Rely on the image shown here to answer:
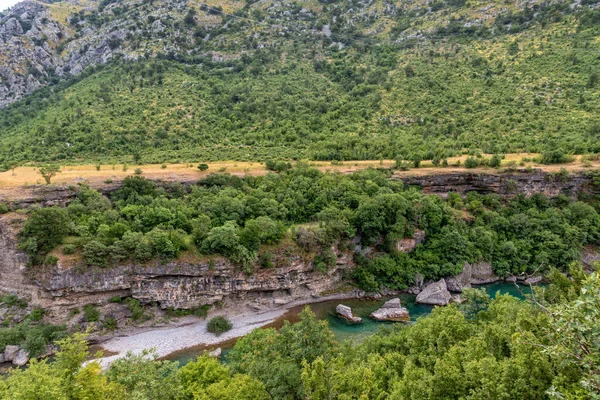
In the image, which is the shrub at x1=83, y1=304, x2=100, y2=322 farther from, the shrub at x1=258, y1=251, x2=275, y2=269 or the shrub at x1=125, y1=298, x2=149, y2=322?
the shrub at x1=258, y1=251, x2=275, y2=269

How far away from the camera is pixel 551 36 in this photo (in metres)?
74.3

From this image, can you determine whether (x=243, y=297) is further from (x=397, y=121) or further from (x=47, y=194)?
(x=397, y=121)

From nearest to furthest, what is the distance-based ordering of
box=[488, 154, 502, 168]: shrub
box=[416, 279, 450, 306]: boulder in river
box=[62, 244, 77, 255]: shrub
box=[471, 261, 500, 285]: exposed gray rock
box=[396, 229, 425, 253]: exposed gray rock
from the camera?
box=[62, 244, 77, 255]: shrub < box=[416, 279, 450, 306]: boulder in river < box=[471, 261, 500, 285]: exposed gray rock < box=[396, 229, 425, 253]: exposed gray rock < box=[488, 154, 502, 168]: shrub

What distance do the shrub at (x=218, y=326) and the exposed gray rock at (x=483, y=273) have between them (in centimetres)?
3031

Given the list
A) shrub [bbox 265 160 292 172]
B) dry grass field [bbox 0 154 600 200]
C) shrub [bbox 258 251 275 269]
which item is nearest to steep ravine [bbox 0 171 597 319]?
shrub [bbox 258 251 275 269]

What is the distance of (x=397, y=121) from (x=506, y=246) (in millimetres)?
35868

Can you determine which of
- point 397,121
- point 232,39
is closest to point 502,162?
point 397,121

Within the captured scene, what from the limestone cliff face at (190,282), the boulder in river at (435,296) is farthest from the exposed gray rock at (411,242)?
the limestone cliff face at (190,282)

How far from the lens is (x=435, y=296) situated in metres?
38.2

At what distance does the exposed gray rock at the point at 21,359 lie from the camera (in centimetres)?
2864

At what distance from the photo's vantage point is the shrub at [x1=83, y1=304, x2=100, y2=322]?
106 feet

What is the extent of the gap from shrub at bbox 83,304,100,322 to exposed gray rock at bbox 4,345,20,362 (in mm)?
5429

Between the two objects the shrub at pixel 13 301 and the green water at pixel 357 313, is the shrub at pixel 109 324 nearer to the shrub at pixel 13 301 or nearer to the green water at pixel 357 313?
the green water at pixel 357 313

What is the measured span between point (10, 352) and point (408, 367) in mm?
33394
